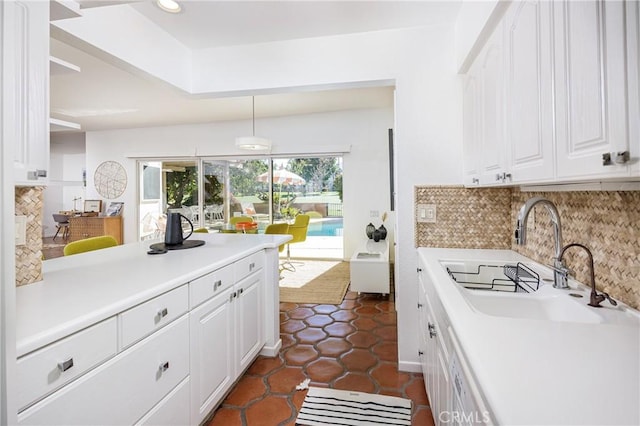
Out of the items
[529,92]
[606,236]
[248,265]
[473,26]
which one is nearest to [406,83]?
[473,26]

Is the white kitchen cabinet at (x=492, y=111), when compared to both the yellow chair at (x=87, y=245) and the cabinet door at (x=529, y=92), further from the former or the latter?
the yellow chair at (x=87, y=245)

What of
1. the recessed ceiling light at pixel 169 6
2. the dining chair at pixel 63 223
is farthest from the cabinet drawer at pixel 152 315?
the dining chair at pixel 63 223

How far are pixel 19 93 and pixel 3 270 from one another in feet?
2.21

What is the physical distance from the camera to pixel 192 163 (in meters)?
6.74

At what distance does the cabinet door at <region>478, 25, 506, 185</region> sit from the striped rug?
138 cm

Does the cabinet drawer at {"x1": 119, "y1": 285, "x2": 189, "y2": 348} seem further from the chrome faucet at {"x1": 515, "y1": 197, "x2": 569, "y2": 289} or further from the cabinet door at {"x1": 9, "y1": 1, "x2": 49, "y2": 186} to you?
the chrome faucet at {"x1": 515, "y1": 197, "x2": 569, "y2": 289}

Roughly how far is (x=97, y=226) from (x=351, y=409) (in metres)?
6.89

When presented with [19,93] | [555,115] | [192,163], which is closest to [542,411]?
[555,115]

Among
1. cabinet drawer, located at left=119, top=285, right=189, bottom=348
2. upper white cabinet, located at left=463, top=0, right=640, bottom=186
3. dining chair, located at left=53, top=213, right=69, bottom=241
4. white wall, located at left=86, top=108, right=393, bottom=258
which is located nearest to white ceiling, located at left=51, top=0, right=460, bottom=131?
white wall, located at left=86, top=108, right=393, bottom=258

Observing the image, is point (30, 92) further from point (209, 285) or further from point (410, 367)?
point (410, 367)

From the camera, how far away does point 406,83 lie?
224cm

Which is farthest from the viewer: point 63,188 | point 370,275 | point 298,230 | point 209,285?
point 63,188

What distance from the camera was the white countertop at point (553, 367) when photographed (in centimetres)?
57

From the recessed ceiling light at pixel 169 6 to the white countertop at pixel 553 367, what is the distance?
87.9 inches
